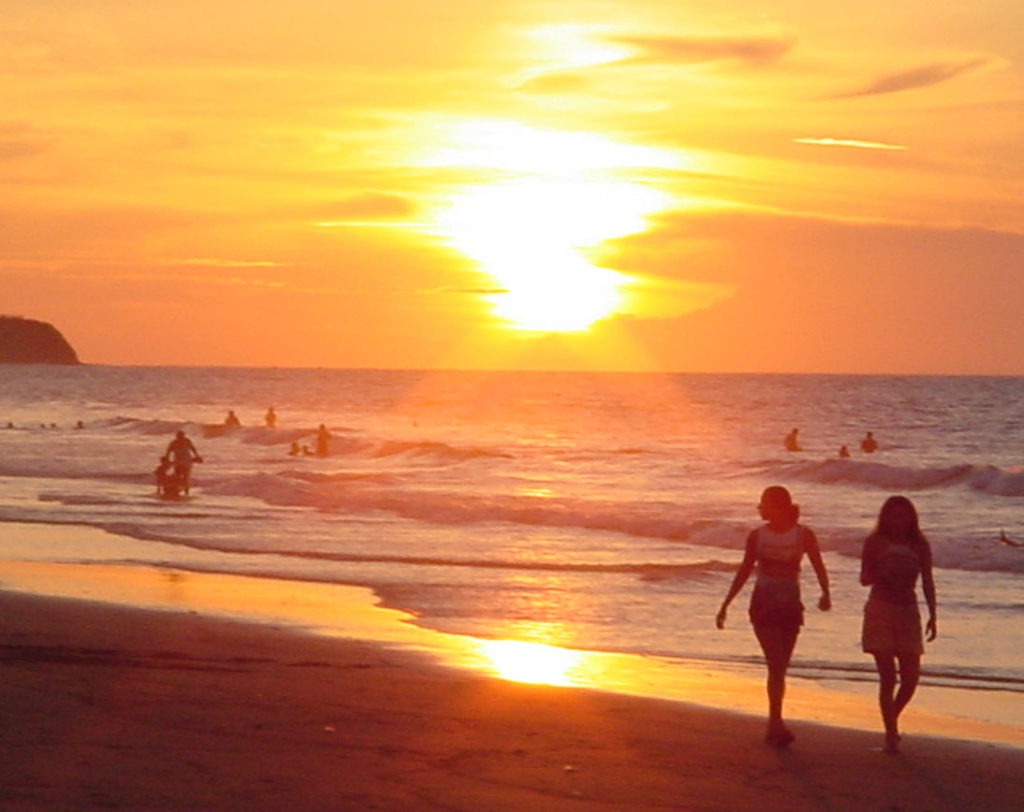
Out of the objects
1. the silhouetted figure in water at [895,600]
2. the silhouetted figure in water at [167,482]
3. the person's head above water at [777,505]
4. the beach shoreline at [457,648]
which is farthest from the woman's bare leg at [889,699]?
the silhouetted figure in water at [167,482]

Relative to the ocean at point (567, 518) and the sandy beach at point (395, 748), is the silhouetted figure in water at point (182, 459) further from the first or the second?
the sandy beach at point (395, 748)

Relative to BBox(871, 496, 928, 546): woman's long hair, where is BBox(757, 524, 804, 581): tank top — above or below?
below

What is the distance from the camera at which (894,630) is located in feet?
32.1

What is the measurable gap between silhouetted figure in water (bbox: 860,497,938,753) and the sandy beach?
1.29ft

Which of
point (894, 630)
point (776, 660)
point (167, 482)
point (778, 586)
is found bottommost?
point (776, 660)

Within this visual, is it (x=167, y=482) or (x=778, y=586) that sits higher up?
(x=778, y=586)

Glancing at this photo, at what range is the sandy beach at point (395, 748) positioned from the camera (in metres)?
7.90

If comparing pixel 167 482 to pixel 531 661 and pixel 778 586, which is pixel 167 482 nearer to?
pixel 531 661

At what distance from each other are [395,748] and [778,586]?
8.88 feet

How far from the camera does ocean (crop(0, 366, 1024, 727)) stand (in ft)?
52.4

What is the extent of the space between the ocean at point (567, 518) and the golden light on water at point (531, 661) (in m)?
0.63

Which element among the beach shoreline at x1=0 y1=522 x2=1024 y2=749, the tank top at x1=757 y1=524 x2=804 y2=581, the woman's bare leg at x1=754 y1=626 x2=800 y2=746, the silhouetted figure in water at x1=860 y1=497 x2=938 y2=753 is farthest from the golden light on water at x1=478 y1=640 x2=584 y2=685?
the silhouetted figure in water at x1=860 y1=497 x2=938 y2=753

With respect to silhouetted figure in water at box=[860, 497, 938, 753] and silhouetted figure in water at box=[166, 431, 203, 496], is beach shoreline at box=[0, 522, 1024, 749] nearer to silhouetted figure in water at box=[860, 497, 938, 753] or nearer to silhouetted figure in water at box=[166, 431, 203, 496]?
silhouetted figure in water at box=[860, 497, 938, 753]

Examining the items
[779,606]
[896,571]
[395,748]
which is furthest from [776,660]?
[395,748]
